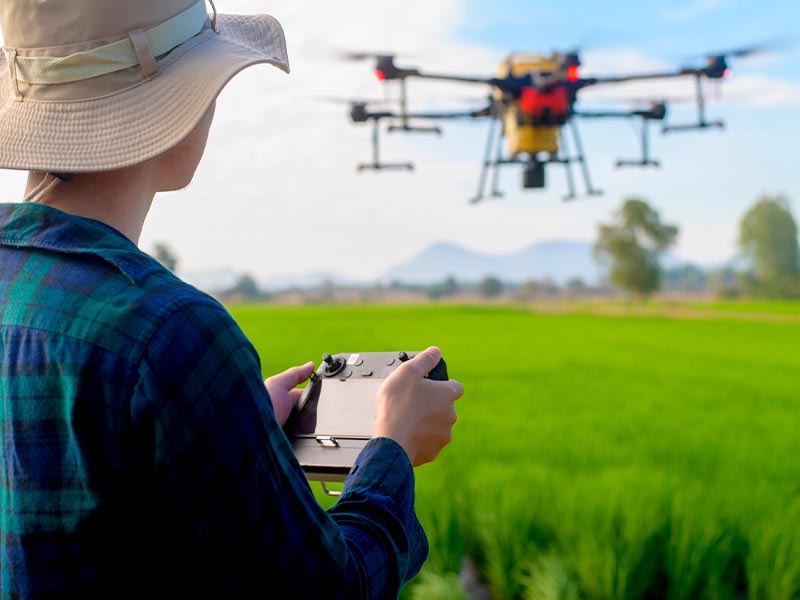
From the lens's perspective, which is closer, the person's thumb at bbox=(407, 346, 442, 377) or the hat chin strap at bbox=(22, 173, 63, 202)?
the hat chin strap at bbox=(22, 173, 63, 202)

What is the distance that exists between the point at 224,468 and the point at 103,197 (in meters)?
0.31

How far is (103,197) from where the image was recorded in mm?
869

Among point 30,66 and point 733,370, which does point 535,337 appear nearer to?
point 733,370

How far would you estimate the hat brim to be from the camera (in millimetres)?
852

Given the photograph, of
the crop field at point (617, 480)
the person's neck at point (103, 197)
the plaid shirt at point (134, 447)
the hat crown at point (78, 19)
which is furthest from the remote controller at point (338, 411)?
the crop field at point (617, 480)

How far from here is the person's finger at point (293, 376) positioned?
1226 millimetres

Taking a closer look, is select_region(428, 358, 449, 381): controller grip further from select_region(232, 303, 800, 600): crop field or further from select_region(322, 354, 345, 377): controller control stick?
select_region(232, 303, 800, 600): crop field

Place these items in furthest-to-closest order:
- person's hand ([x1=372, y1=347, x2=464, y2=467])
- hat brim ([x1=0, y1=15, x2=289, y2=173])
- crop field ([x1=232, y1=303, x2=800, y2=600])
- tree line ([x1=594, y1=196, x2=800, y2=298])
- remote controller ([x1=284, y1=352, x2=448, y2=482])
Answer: tree line ([x1=594, y1=196, x2=800, y2=298]) < crop field ([x1=232, y1=303, x2=800, y2=600]) < remote controller ([x1=284, y1=352, x2=448, y2=482]) < person's hand ([x1=372, y1=347, x2=464, y2=467]) < hat brim ([x1=0, y1=15, x2=289, y2=173])

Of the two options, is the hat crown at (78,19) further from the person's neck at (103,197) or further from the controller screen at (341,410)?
the controller screen at (341,410)

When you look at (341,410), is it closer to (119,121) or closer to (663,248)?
(119,121)

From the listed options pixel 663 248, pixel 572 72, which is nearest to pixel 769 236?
pixel 663 248

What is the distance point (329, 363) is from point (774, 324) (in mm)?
23433

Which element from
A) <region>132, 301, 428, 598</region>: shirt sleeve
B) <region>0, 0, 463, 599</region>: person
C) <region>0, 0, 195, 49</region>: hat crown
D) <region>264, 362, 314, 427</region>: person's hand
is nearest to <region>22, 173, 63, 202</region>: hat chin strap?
<region>0, 0, 463, 599</region>: person

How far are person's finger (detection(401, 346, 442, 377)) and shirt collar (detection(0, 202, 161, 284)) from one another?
0.35 m
